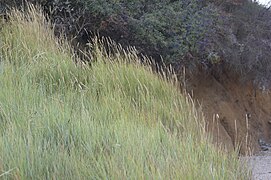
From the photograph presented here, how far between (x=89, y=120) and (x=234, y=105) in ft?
26.8

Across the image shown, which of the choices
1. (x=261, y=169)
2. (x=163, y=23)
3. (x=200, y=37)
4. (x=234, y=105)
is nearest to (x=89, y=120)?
(x=261, y=169)

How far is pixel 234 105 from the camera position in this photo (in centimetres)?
1240

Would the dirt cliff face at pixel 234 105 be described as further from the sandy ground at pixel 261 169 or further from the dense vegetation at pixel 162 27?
the sandy ground at pixel 261 169

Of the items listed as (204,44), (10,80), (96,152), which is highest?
(204,44)

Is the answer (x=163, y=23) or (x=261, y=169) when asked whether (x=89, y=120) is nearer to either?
(x=261, y=169)

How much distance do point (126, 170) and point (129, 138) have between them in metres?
0.71

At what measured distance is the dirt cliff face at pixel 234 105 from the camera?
442 inches

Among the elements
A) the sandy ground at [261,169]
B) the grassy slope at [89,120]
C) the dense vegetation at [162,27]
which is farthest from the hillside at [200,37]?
the grassy slope at [89,120]

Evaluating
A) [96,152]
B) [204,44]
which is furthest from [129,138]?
[204,44]

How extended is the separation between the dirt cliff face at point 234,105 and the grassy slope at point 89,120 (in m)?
3.99

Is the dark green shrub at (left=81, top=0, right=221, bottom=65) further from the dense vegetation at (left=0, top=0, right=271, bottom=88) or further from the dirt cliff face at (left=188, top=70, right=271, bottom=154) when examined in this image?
the dirt cliff face at (left=188, top=70, right=271, bottom=154)

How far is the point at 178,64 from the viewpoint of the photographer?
29.7 feet

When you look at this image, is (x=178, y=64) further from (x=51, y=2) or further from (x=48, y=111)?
(x=48, y=111)

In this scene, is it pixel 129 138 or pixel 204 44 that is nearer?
pixel 129 138
